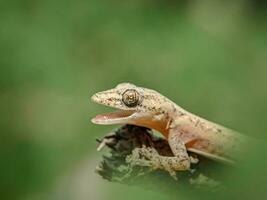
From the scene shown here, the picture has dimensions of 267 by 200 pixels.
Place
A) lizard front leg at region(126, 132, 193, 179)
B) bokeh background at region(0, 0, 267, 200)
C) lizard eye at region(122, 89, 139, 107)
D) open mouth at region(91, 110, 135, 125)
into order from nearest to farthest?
lizard front leg at region(126, 132, 193, 179), open mouth at region(91, 110, 135, 125), lizard eye at region(122, 89, 139, 107), bokeh background at region(0, 0, 267, 200)

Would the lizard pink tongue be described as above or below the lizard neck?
above

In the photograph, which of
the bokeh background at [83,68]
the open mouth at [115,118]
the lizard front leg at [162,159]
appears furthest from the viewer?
the bokeh background at [83,68]

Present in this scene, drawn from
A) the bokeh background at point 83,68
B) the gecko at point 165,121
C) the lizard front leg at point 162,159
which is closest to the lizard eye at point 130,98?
the gecko at point 165,121

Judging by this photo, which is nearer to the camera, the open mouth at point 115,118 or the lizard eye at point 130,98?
the open mouth at point 115,118

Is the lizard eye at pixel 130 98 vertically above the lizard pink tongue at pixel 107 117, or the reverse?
the lizard eye at pixel 130 98

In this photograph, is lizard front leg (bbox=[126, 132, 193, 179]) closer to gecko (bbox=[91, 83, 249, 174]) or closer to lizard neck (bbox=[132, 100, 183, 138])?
gecko (bbox=[91, 83, 249, 174])

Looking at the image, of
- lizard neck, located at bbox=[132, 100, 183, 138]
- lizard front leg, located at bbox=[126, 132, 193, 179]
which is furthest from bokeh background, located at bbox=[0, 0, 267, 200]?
lizard front leg, located at bbox=[126, 132, 193, 179]

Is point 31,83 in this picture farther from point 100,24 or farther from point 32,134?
point 100,24

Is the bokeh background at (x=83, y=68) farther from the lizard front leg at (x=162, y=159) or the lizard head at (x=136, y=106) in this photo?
the lizard front leg at (x=162, y=159)

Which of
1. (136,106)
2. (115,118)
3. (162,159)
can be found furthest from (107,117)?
(162,159)

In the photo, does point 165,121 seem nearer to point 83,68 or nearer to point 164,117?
point 164,117
